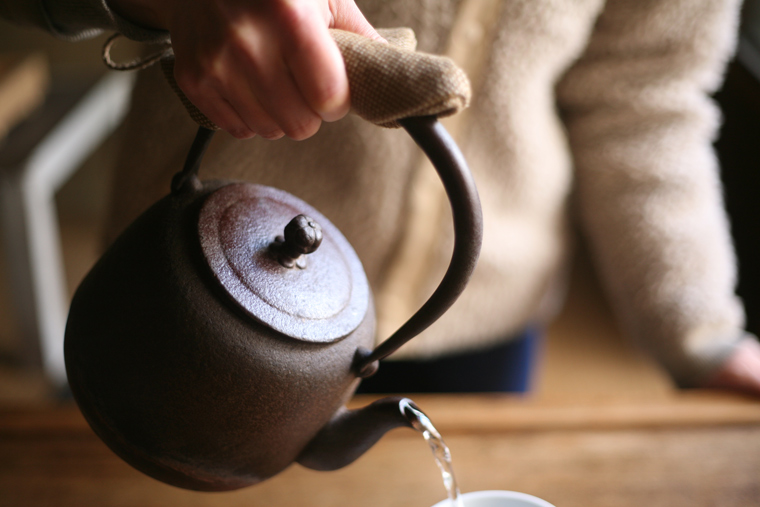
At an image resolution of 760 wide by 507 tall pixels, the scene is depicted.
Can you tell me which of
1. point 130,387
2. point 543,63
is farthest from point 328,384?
point 543,63

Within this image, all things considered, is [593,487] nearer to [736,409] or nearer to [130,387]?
[736,409]

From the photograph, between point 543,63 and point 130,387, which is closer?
point 130,387

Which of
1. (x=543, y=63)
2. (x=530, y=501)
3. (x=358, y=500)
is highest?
(x=543, y=63)

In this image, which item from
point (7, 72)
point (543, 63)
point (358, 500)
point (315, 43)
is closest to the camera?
point (315, 43)

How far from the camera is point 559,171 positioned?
735 mm

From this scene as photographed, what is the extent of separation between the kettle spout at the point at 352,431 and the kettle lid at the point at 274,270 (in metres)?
0.06

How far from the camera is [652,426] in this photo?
604 mm

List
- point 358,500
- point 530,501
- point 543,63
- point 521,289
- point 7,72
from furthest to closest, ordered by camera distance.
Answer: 1. point 7,72
2. point 521,289
3. point 543,63
4. point 358,500
5. point 530,501

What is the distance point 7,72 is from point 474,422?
1074 mm

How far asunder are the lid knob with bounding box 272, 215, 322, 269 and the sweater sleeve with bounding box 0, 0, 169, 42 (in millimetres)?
157

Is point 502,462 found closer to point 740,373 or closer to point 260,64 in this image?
point 740,373

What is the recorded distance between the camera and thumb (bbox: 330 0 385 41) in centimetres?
32

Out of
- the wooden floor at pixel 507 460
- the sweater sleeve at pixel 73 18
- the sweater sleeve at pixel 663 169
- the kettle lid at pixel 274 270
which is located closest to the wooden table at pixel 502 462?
the wooden floor at pixel 507 460

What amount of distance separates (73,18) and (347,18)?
0.21 m
